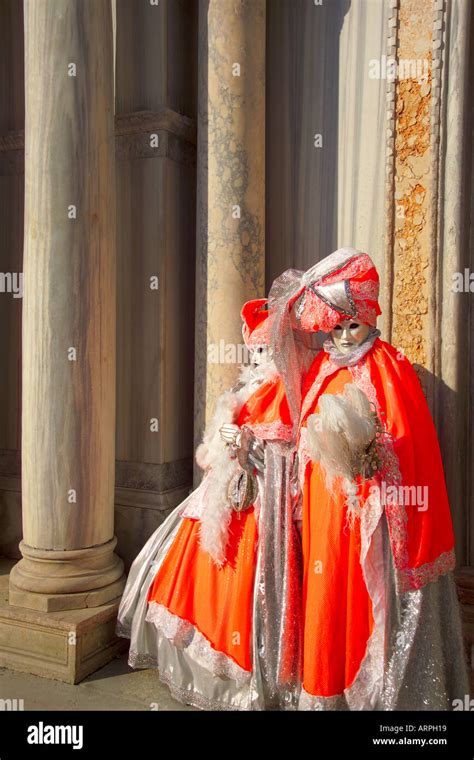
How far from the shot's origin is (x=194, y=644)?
124 inches

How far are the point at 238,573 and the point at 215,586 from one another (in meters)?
0.14

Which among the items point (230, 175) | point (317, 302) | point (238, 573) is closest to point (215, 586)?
point (238, 573)

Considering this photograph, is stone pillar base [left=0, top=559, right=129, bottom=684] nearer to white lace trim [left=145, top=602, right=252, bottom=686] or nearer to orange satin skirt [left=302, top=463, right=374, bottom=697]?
white lace trim [left=145, top=602, right=252, bottom=686]

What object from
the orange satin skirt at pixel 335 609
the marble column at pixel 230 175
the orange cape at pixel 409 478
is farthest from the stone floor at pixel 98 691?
the marble column at pixel 230 175

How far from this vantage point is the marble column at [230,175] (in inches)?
156

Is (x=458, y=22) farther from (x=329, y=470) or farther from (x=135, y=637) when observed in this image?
(x=135, y=637)

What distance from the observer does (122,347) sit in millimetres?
4488

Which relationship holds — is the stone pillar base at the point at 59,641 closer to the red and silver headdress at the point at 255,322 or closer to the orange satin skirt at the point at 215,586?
the orange satin skirt at the point at 215,586

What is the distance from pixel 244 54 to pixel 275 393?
6.92 feet

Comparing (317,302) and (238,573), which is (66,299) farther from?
(238,573)

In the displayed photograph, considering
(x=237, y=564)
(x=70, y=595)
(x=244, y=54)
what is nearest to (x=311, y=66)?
(x=244, y=54)

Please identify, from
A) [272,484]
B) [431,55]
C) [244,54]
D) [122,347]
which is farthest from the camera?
[122,347]
